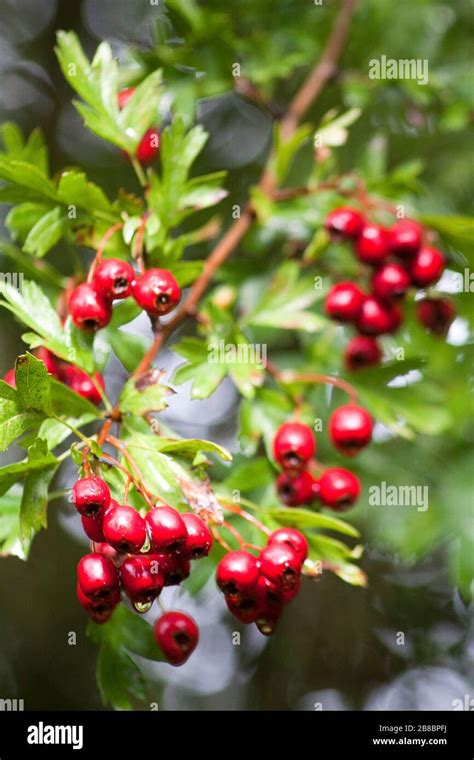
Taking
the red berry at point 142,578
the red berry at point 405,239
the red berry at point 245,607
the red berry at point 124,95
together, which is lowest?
the red berry at point 245,607

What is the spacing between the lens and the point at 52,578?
2.77 metres

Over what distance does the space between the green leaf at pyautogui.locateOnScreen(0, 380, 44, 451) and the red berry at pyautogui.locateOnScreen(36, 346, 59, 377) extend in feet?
0.82

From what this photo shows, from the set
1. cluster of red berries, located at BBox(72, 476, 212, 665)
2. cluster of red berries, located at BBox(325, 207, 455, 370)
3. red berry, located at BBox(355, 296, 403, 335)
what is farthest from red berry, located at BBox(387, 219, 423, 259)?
cluster of red berries, located at BBox(72, 476, 212, 665)

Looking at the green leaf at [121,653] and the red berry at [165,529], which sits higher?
the red berry at [165,529]

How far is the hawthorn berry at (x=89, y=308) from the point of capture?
4.30ft

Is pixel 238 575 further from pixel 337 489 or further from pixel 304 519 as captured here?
pixel 337 489

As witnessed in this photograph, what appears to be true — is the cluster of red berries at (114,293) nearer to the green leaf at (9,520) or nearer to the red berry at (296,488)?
the green leaf at (9,520)

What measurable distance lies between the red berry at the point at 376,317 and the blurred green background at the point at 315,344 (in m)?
0.14

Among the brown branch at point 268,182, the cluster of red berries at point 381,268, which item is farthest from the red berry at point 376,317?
the brown branch at point 268,182

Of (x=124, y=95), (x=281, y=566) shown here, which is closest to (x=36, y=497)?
(x=281, y=566)

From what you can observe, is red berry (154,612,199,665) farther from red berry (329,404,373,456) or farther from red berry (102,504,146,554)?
red berry (329,404,373,456)

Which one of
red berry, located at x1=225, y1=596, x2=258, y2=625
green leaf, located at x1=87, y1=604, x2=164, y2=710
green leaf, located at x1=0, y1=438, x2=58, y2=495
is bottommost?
green leaf, located at x1=87, y1=604, x2=164, y2=710

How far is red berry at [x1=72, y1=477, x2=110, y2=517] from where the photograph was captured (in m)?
1.11
